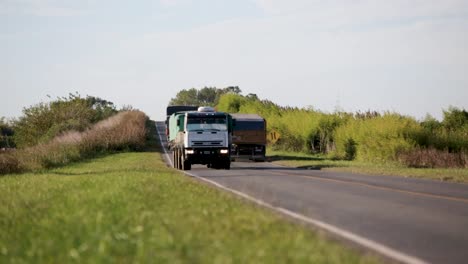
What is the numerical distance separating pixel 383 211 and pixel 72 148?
37233 millimetres

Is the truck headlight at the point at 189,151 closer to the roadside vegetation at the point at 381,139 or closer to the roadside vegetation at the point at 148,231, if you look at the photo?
the roadside vegetation at the point at 381,139

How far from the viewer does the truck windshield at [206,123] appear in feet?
115

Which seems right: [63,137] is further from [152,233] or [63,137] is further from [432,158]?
[152,233]

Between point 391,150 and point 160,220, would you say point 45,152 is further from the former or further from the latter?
point 160,220

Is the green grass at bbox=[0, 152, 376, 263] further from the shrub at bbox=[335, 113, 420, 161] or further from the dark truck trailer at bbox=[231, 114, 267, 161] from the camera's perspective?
the dark truck trailer at bbox=[231, 114, 267, 161]

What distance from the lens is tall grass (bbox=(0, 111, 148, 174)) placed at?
35.2 meters

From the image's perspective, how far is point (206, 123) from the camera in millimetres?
35031

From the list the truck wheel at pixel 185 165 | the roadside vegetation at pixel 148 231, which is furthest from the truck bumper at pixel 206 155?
the roadside vegetation at pixel 148 231

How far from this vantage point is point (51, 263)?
7.53 metres

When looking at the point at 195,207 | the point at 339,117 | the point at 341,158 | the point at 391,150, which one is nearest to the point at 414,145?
the point at 391,150

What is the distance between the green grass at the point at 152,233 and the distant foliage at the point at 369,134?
2543 centimetres

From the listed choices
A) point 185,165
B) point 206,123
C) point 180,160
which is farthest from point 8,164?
point 206,123

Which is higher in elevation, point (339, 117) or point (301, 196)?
point (339, 117)

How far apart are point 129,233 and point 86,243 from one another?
3.36 ft
